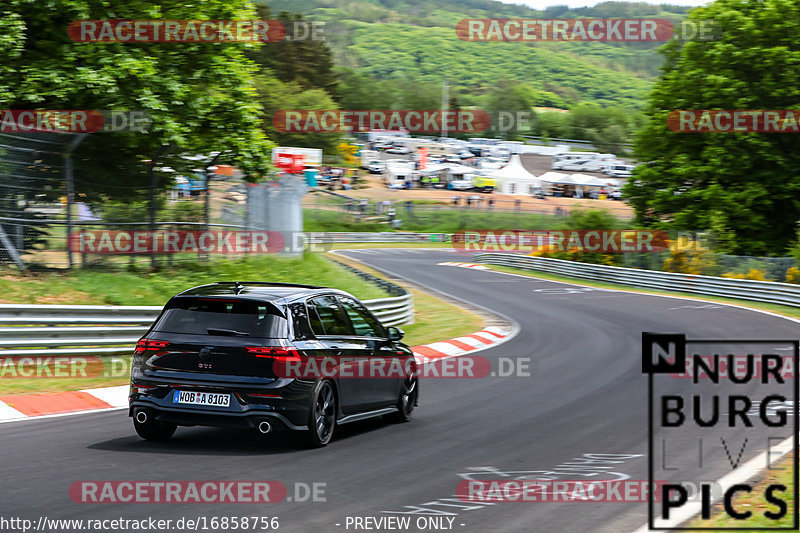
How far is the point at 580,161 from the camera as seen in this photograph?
355ft

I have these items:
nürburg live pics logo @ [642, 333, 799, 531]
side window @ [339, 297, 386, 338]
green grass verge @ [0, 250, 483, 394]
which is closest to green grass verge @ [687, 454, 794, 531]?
nürburg live pics logo @ [642, 333, 799, 531]

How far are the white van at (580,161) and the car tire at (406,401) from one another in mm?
96057

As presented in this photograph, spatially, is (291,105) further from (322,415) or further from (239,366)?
(239,366)

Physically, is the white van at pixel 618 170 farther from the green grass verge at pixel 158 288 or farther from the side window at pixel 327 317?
the side window at pixel 327 317

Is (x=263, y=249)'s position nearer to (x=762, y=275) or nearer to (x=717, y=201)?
(x=762, y=275)

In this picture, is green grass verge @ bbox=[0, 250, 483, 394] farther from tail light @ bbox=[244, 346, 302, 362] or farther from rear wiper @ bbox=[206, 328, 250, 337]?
tail light @ bbox=[244, 346, 302, 362]

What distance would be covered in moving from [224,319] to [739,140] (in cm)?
3421

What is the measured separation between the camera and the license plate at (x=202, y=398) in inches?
313

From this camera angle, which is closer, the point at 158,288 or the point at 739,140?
the point at 158,288

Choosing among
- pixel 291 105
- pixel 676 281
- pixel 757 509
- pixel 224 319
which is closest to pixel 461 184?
pixel 291 105

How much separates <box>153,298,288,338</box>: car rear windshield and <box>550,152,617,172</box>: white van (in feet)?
324

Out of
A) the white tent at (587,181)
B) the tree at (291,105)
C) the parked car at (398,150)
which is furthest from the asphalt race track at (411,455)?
the parked car at (398,150)

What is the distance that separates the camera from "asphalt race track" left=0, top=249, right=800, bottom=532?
6051mm

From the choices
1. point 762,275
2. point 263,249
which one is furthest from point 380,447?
point 762,275
